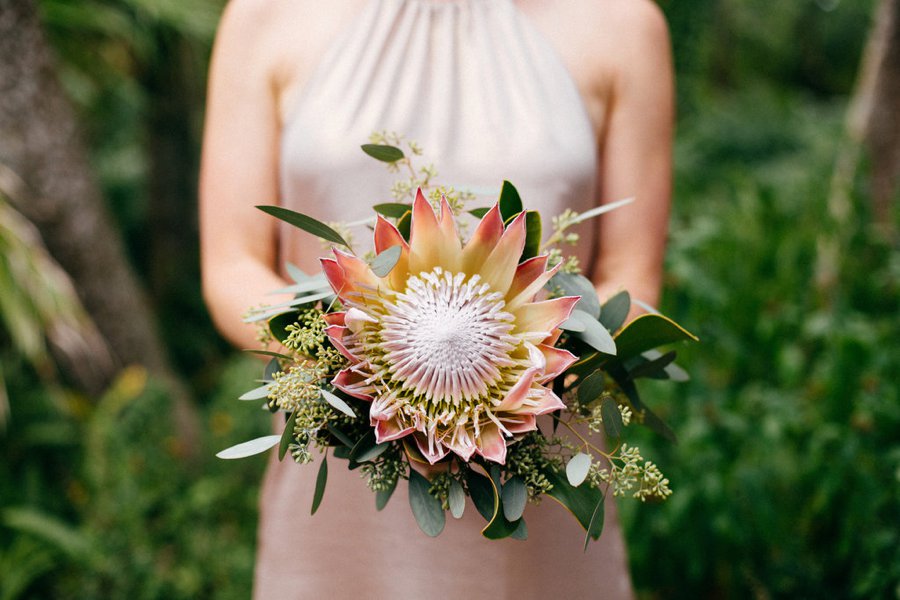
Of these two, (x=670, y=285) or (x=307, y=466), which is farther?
(x=670, y=285)

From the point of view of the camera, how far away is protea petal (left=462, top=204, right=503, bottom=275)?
914 millimetres

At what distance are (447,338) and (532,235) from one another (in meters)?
0.20

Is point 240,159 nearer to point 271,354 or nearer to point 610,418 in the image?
point 271,354

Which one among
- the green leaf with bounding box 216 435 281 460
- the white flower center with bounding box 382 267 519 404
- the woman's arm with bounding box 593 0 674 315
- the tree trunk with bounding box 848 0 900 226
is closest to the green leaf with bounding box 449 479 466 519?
the white flower center with bounding box 382 267 519 404

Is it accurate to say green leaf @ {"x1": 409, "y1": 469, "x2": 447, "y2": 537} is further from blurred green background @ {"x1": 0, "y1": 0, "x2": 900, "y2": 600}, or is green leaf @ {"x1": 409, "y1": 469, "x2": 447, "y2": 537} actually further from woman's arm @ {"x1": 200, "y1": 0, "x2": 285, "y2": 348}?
blurred green background @ {"x1": 0, "y1": 0, "x2": 900, "y2": 600}

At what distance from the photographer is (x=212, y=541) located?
2643 mm

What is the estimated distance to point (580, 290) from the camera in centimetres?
105

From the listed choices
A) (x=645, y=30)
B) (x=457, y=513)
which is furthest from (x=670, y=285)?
(x=457, y=513)

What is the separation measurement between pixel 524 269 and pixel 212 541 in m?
2.11

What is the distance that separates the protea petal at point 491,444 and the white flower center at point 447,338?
4cm

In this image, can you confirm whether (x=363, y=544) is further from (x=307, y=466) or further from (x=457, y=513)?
Result: (x=457, y=513)

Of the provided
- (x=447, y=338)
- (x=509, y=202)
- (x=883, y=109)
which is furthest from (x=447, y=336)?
(x=883, y=109)

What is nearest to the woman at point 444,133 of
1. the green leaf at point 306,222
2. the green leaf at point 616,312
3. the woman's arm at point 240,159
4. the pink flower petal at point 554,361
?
the woman's arm at point 240,159

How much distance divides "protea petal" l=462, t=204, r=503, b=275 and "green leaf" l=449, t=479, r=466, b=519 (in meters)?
0.26
